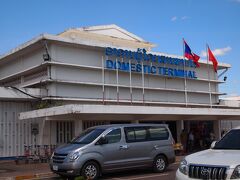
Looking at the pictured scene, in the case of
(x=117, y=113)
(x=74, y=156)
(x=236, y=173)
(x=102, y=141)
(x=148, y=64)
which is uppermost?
(x=148, y=64)

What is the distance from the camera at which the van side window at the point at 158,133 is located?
16.2 metres

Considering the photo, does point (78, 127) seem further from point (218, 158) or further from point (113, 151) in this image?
point (218, 158)

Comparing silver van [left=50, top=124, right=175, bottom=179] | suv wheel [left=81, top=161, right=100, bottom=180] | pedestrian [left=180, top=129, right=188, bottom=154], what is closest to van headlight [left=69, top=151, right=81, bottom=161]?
silver van [left=50, top=124, right=175, bottom=179]

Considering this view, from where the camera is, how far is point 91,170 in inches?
554

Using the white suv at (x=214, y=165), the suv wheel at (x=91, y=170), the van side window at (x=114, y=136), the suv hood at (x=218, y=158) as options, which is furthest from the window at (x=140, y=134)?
the suv hood at (x=218, y=158)

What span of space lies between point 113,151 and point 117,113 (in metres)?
7.47

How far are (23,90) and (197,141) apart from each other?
48.5 feet

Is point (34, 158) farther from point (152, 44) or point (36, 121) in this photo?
point (152, 44)

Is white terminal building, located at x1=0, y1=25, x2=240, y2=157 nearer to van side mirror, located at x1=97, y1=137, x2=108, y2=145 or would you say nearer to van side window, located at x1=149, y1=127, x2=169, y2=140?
van side window, located at x1=149, y1=127, x2=169, y2=140

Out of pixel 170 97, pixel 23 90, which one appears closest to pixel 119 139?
pixel 23 90

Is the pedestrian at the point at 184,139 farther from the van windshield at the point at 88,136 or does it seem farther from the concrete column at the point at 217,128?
the van windshield at the point at 88,136

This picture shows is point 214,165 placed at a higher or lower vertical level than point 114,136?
lower

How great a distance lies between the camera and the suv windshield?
29.6 feet

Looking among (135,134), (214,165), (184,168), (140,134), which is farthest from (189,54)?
(214,165)
